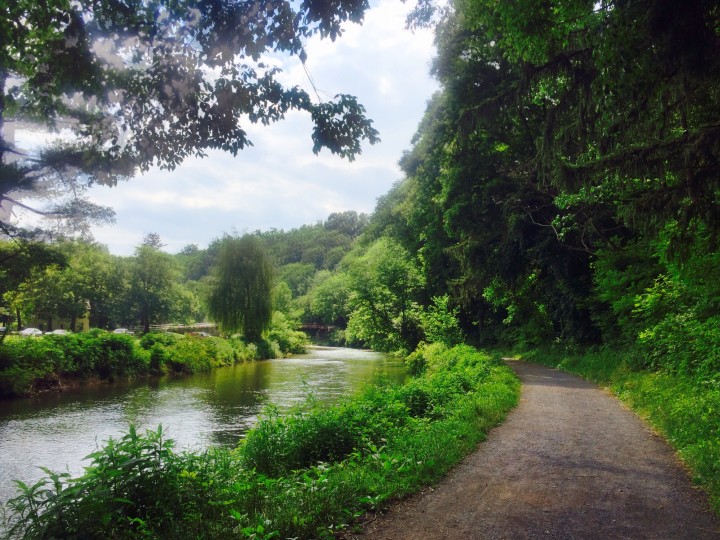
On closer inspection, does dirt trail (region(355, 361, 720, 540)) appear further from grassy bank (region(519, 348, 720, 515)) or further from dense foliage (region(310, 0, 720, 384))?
dense foliage (region(310, 0, 720, 384))

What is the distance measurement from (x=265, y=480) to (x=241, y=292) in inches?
A: 1430

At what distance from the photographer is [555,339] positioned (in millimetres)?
24516

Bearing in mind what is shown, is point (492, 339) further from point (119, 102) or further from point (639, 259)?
point (119, 102)

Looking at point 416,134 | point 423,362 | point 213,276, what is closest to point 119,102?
point 423,362

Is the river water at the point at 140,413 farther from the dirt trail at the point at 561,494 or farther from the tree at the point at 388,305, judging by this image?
the tree at the point at 388,305

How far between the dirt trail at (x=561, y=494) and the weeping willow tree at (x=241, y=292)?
113ft

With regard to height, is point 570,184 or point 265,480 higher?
point 570,184

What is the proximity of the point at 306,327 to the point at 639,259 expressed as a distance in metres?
69.0

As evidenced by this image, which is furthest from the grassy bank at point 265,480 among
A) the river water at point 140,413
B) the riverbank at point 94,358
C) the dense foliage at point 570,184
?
the riverbank at point 94,358

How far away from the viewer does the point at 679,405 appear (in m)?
8.56

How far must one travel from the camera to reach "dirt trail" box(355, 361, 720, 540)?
15.0ft

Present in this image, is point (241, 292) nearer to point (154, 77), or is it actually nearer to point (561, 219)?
point (561, 219)

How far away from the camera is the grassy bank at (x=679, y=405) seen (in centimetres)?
595

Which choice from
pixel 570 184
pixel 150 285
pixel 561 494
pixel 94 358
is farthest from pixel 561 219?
pixel 150 285
